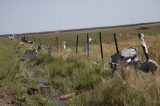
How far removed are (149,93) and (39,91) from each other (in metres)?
4.77

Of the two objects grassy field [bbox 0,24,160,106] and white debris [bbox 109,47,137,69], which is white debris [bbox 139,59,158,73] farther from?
white debris [bbox 109,47,137,69]

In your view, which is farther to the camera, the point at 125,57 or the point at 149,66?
the point at 125,57

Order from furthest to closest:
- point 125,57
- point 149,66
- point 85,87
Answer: point 125,57 → point 85,87 → point 149,66

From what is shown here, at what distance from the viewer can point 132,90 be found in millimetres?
8898

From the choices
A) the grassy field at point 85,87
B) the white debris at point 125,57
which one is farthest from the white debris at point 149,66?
the white debris at point 125,57

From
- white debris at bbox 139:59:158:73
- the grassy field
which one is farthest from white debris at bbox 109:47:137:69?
white debris at bbox 139:59:158:73

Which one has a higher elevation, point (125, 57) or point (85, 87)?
point (125, 57)

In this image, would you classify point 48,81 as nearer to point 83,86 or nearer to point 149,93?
point 83,86

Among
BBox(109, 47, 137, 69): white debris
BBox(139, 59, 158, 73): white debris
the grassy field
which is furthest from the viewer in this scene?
BBox(109, 47, 137, 69): white debris

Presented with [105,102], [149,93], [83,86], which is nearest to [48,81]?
[83,86]

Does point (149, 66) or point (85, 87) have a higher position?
point (149, 66)

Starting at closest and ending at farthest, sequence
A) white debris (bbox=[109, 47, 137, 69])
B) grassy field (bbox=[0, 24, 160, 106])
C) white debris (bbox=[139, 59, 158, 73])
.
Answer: grassy field (bbox=[0, 24, 160, 106]), white debris (bbox=[139, 59, 158, 73]), white debris (bbox=[109, 47, 137, 69])

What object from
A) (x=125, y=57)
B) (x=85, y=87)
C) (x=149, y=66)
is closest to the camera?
(x=149, y=66)

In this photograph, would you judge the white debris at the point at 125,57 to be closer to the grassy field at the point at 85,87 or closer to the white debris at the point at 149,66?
the grassy field at the point at 85,87
